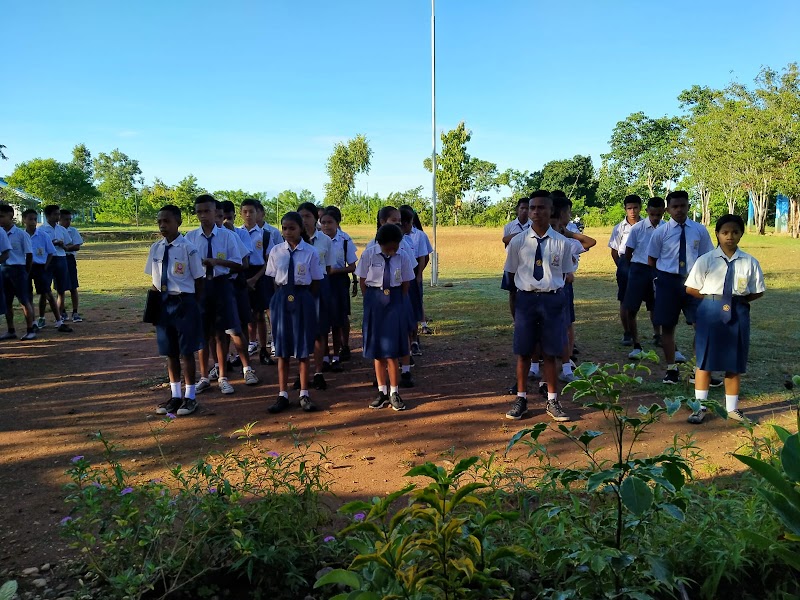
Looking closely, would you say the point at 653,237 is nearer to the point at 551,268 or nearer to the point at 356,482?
the point at 551,268

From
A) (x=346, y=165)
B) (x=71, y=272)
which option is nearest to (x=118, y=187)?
(x=346, y=165)

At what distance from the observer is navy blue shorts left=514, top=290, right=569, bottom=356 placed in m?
4.87

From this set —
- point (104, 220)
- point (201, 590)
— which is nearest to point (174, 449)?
point (201, 590)

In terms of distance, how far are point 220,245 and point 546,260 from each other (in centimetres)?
327

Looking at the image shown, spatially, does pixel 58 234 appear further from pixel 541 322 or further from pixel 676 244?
pixel 676 244

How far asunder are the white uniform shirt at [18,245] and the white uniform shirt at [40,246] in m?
0.38

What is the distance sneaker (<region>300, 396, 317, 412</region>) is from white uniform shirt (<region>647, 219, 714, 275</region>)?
3.80 m

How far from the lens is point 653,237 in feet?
20.7

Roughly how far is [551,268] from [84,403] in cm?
457

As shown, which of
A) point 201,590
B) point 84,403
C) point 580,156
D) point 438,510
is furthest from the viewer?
point 580,156

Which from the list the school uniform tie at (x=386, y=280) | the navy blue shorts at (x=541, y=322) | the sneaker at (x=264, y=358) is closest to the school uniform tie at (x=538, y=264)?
the navy blue shorts at (x=541, y=322)

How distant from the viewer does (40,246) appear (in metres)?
8.89

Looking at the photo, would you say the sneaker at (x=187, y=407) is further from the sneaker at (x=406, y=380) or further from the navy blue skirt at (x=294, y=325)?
the sneaker at (x=406, y=380)

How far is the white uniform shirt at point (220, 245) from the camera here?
6000 mm
